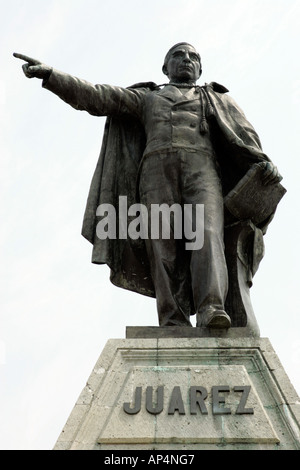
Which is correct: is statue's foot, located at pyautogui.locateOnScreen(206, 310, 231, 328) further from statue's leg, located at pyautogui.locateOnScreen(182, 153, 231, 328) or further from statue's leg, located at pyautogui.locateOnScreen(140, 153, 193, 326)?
statue's leg, located at pyautogui.locateOnScreen(140, 153, 193, 326)

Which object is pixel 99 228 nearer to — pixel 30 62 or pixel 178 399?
pixel 30 62

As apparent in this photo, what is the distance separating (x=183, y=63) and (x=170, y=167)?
1610 mm

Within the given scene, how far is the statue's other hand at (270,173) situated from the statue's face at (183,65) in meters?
1.75

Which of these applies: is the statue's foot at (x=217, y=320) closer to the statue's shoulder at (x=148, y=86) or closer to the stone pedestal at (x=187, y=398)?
the stone pedestal at (x=187, y=398)

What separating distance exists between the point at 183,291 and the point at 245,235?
0.93m

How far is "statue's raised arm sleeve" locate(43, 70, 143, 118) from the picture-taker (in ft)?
27.8

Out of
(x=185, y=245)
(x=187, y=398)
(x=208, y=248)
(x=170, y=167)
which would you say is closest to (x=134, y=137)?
(x=170, y=167)

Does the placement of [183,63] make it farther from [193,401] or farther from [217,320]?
[193,401]

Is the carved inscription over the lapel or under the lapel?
under

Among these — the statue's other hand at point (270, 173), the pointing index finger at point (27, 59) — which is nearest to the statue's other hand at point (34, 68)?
the pointing index finger at point (27, 59)

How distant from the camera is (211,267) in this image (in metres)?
7.53

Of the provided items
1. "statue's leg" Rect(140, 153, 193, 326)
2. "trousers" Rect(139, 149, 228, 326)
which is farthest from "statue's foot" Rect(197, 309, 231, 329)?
"statue's leg" Rect(140, 153, 193, 326)

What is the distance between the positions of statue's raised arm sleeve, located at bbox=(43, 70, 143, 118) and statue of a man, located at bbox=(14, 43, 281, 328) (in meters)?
0.01
